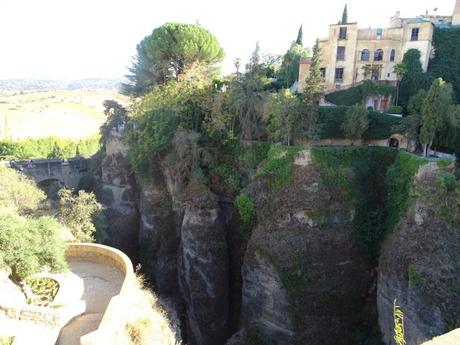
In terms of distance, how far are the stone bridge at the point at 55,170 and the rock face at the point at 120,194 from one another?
9783 mm

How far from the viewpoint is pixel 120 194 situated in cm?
3706

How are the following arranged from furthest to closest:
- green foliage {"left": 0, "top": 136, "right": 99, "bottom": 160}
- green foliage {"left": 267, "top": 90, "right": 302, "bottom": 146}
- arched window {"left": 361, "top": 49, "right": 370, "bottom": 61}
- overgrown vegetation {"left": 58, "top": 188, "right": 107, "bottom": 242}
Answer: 1. green foliage {"left": 0, "top": 136, "right": 99, "bottom": 160}
2. arched window {"left": 361, "top": 49, "right": 370, "bottom": 61}
3. overgrown vegetation {"left": 58, "top": 188, "right": 107, "bottom": 242}
4. green foliage {"left": 267, "top": 90, "right": 302, "bottom": 146}

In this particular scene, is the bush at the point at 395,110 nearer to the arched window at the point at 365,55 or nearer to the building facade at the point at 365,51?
the building facade at the point at 365,51

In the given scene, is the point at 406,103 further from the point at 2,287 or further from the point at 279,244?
the point at 2,287

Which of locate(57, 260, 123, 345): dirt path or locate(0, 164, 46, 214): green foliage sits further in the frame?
locate(0, 164, 46, 214): green foliage

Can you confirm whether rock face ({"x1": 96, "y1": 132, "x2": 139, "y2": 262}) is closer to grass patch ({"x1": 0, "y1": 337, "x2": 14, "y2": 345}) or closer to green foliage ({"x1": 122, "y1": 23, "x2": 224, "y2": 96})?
green foliage ({"x1": 122, "y1": 23, "x2": 224, "y2": 96})

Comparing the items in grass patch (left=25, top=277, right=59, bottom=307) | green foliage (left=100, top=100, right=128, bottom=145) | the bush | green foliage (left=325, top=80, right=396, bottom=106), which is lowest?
grass patch (left=25, top=277, right=59, bottom=307)

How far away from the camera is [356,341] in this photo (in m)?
23.3

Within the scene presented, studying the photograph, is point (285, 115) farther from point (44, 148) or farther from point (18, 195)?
point (44, 148)

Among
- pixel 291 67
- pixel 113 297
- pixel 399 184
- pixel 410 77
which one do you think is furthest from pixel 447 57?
pixel 113 297

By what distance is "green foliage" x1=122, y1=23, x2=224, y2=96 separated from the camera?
35.8 meters

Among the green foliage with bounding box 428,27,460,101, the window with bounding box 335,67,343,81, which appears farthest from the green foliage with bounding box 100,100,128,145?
the green foliage with bounding box 428,27,460,101

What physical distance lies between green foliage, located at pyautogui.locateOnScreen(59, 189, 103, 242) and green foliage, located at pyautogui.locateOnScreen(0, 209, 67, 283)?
30.8ft

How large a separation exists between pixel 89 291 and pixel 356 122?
20.5 m
